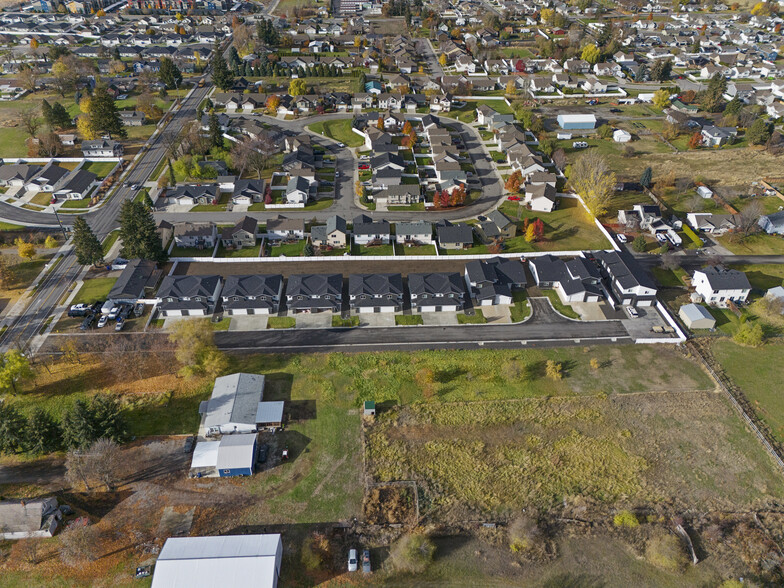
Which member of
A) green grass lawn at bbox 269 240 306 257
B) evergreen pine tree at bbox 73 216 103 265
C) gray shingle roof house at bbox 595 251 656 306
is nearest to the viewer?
gray shingle roof house at bbox 595 251 656 306

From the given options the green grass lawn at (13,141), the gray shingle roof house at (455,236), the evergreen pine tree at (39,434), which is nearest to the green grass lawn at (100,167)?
the green grass lawn at (13,141)

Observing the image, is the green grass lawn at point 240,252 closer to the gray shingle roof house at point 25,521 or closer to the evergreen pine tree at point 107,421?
the evergreen pine tree at point 107,421

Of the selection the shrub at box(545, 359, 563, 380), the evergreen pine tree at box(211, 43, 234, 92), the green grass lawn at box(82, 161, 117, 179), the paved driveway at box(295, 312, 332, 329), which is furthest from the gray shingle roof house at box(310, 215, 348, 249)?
the evergreen pine tree at box(211, 43, 234, 92)

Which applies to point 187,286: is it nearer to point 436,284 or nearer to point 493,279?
point 436,284

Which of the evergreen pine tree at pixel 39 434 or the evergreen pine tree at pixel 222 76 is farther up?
the evergreen pine tree at pixel 222 76

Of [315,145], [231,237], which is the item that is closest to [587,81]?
[315,145]

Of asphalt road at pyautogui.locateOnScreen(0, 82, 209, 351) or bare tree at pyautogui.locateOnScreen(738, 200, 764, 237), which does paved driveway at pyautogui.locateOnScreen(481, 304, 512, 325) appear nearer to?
bare tree at pyautogui.locateOnScreen(738, 200, 764, 237)
